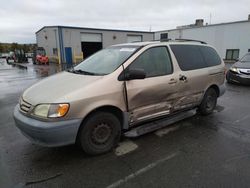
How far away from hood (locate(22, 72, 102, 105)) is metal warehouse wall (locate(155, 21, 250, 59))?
24.0 m

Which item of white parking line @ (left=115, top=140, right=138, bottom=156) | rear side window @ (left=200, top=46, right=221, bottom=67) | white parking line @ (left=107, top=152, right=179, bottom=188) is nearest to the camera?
white parking line @ (left=107, top=152, right=179, bottom=188)

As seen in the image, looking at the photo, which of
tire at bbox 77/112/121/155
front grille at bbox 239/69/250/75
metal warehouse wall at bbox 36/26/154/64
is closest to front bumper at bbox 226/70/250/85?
front grille at bbox 239/69/250/75

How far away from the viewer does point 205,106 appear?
477 centimetres

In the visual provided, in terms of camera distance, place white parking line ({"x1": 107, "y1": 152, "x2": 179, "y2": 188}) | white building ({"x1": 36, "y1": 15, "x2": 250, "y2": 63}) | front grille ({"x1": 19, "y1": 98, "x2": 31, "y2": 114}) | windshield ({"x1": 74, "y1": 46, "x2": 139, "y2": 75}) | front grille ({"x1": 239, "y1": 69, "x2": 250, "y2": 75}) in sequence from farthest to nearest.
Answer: white building ({"x1": 36, "y1": 15, "x2": 250, "y2": 63}) → front grille ({"x1": 239, "y1": 69, "x2": 250, "y2": 75}) → windshield ({"x1": 74, "y1": 46, "x2": 139, "y2": 75}) → front grille ({"x1": 19, "y1": 98, "x2": 31, "y2": 114}) → white parking line ({"x1": 107, "y1": 152, "x2": 179, "y2": 188})

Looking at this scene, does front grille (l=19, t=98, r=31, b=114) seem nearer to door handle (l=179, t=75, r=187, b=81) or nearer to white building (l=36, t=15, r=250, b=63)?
door handle (l=179, t=75, r=187, b=81)

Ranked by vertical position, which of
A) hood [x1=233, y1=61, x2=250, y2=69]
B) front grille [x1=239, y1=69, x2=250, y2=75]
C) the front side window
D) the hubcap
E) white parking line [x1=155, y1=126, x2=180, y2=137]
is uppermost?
→ the front side window

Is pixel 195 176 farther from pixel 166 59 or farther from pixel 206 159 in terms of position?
pixel 166 59

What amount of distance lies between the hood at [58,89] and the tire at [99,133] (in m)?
0.49

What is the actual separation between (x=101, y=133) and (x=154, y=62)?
1.60 meters

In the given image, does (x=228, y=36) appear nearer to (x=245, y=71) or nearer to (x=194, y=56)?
(x=245, y=71)

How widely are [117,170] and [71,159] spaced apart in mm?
776

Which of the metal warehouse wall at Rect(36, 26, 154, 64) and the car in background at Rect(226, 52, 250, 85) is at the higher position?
the metal warehouse wall at Rect(36, 26, 154, 64)

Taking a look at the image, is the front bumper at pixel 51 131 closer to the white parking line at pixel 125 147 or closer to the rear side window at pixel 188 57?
the white parking line at pixel 125 147

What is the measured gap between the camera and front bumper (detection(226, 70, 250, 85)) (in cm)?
839
